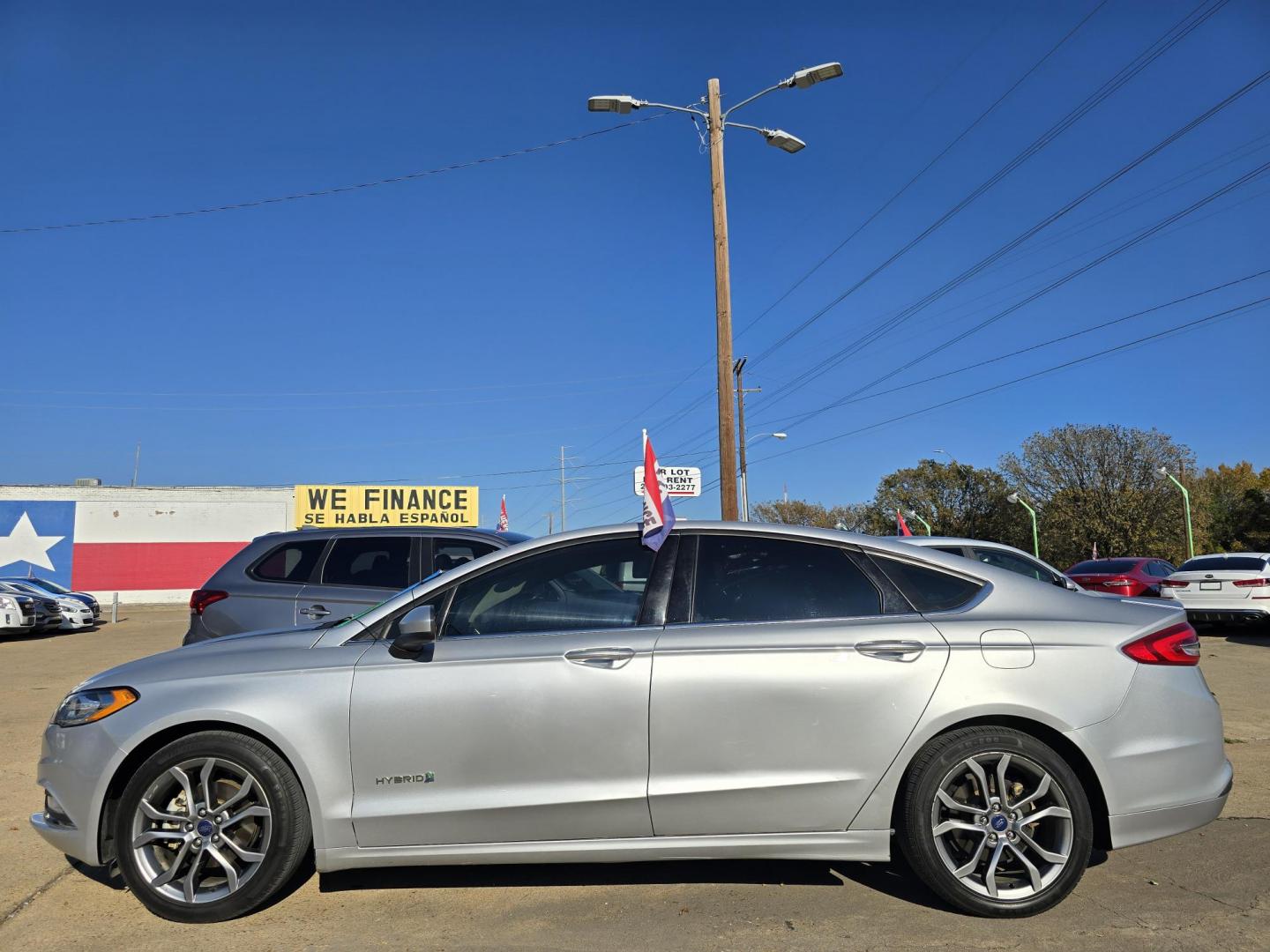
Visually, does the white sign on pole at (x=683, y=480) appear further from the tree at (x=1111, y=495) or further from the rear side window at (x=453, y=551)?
the tree at (x=1111, y=495)

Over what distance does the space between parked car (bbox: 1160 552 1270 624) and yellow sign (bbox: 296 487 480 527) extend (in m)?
31.3

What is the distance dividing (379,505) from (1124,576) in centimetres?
3267

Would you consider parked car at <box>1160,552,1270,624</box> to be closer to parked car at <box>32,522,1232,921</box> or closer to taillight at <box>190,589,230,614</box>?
parked car at <box>32,522,1232,921</box>

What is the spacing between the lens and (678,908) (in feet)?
12.7

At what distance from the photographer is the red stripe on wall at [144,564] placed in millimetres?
40125

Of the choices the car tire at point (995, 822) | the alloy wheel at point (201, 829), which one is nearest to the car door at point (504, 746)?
the alloy wheel at point (201, 829)

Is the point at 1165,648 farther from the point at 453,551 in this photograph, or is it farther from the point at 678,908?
the point at 453,551

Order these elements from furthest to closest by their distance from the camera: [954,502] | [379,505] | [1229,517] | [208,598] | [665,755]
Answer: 1. [954,502]
2. [1229,517]
3. [379,505]
4. [208,598]
5. [665,755]

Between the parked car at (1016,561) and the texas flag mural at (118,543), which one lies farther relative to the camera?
the texas flag mural at (118,543)

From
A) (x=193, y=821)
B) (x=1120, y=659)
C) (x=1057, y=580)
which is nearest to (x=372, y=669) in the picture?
(x=193, y=821)

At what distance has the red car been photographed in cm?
1642

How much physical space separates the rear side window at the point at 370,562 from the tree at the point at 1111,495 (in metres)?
50.1

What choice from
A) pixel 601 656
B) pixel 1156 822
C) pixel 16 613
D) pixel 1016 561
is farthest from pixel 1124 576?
pixel 16 613

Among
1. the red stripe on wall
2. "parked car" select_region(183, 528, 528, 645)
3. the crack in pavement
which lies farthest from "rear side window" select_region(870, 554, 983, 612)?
the red stripe on wall
